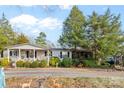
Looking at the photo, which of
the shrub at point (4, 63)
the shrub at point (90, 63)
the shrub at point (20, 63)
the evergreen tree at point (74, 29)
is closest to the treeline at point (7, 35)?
the shrub at point (4, 63)

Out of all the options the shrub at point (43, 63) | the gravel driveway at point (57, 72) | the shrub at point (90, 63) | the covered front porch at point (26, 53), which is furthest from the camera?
the shrub at point (90, 63)

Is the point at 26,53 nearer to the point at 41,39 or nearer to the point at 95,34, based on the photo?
the point at 41,39

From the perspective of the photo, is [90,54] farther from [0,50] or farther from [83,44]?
[0,50]

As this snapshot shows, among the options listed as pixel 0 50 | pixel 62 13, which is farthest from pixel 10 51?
pixel 62 13

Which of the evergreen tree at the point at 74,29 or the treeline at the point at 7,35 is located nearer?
the treeline at the point at 7,35

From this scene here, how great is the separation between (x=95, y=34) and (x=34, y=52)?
53.8 inches

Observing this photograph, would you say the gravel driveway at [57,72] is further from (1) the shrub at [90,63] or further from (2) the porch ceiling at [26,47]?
(2) the porch ceiling at [26,47]

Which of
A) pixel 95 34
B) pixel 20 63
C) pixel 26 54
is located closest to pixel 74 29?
pixel 95 34

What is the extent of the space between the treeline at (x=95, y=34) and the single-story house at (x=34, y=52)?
0.19m

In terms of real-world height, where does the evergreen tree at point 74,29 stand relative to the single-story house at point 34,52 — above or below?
above

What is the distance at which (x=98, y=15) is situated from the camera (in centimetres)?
1404

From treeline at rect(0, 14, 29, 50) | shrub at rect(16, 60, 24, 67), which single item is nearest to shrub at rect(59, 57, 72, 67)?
shrub at rect(16, 60, 24, 67)

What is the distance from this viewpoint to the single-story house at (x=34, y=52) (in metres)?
13.7

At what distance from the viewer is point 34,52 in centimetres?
1416
